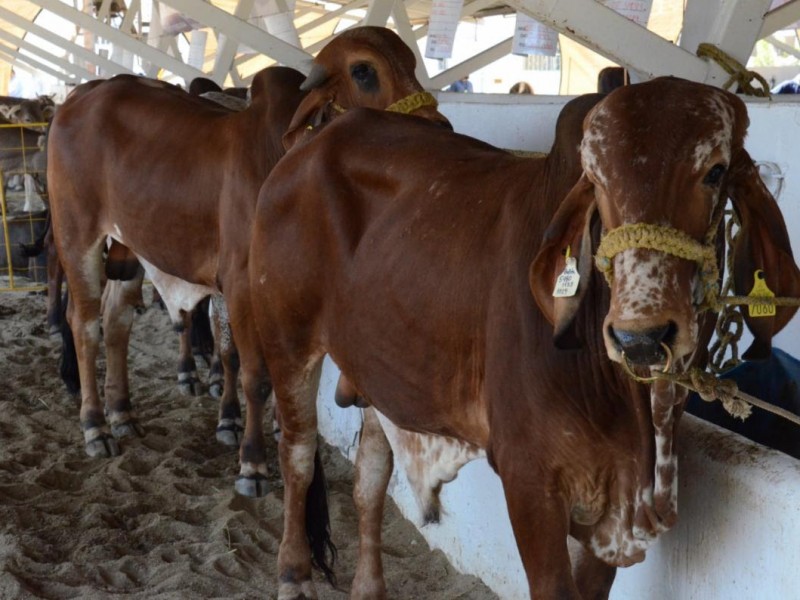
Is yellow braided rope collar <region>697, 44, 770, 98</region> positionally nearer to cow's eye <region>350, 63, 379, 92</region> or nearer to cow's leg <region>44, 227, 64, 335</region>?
cow's eye <region>350, 63, 379, 92</region>

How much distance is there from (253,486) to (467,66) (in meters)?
2.77

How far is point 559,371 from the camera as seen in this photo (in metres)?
2.36

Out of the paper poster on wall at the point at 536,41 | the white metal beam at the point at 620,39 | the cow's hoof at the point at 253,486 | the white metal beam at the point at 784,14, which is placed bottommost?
the cow's hoof at the point at 253,486

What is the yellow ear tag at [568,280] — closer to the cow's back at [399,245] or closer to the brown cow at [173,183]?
the cow's back at [399,245]

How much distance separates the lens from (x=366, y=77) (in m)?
4.14

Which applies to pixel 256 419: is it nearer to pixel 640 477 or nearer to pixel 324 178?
pixel 324 178

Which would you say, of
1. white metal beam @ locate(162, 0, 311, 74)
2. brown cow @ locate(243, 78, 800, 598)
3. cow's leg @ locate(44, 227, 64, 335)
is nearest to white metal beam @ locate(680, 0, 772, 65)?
brown cow @ locate(243, 78, 800, 598)

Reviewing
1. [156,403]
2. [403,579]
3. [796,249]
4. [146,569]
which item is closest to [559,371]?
[796,249]

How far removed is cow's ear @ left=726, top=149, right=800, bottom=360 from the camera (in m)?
2.13

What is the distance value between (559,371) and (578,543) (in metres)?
0.65

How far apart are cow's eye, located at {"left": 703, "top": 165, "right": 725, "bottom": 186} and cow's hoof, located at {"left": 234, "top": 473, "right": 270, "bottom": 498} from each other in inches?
127

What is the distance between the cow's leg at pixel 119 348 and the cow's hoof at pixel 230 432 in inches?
17.2

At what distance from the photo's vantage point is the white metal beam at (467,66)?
19.0ft

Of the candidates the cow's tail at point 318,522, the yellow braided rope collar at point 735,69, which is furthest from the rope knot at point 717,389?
the cow's tail at point 318,522
